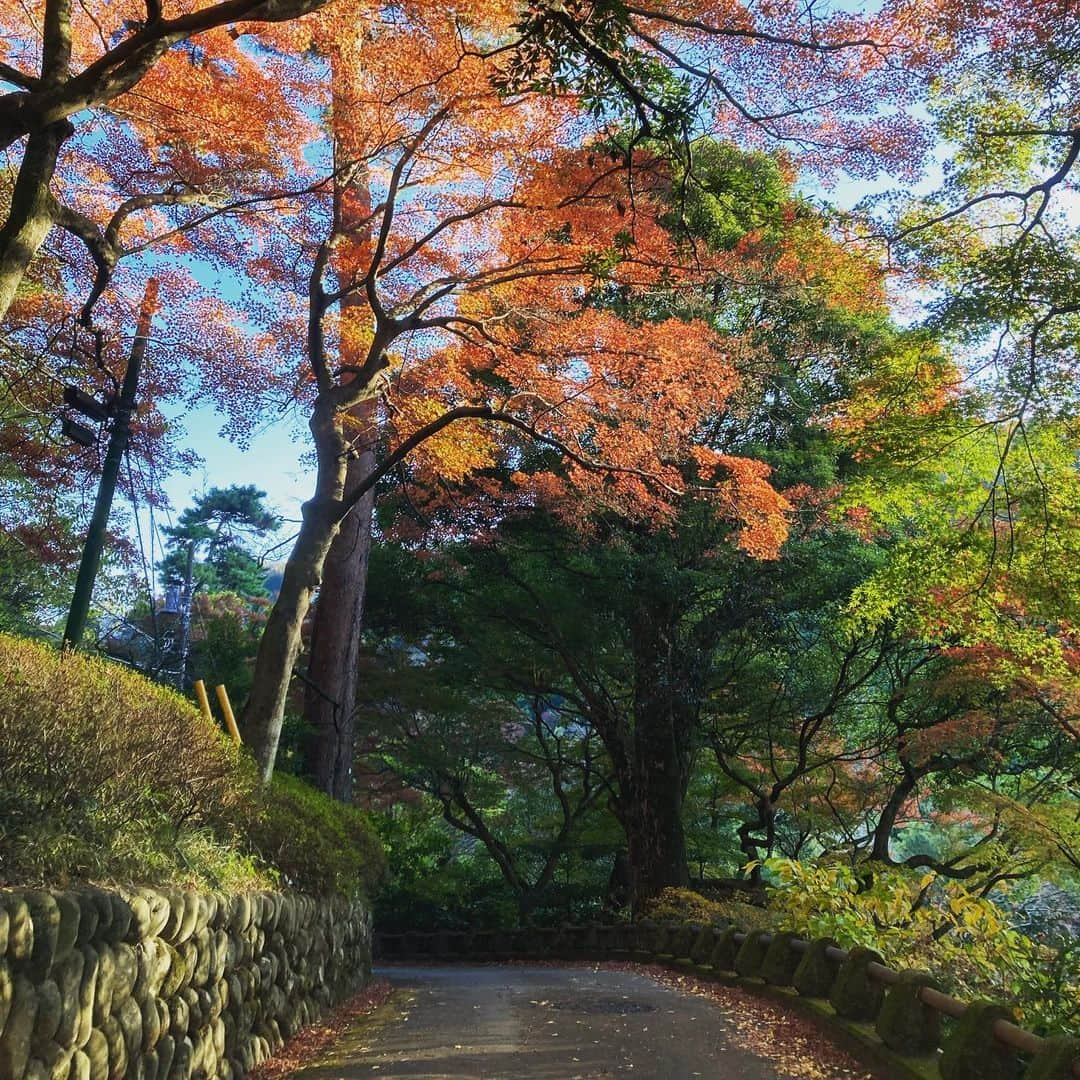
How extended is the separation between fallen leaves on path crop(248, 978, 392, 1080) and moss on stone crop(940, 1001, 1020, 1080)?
11.9 ft

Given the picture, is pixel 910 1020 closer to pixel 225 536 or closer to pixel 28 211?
pixel 28 211

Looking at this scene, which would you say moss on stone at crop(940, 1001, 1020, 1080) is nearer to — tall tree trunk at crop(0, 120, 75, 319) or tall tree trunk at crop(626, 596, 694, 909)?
tall tree trunk at crop(0, 120, 75, 319)

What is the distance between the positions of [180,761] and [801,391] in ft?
39.6

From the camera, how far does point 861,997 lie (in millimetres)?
6324

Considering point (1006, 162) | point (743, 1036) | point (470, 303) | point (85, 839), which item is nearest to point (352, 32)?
point (470, 303)

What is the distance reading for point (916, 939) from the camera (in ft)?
24.7

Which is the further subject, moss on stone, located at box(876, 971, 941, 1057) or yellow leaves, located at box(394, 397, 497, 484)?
yellow leaves, located at box(394, 397, 497, 484)

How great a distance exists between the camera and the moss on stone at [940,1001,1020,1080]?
4.54 m

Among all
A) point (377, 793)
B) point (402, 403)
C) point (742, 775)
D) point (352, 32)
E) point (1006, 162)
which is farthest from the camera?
point (377, 793)

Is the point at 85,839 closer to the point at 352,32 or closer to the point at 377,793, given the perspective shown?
the point at 352,32

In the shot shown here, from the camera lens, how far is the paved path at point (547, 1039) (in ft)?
17.8

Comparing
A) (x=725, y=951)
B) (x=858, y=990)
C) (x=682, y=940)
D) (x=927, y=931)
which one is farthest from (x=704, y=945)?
(x=858, y=990)

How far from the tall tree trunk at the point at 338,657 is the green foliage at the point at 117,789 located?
5.98m

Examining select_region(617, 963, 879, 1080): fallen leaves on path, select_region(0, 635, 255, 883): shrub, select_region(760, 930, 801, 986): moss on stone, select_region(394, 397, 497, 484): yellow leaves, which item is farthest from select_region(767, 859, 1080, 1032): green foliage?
select_region(394, 397, 497, 484): yellow leaves
